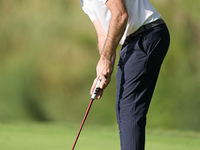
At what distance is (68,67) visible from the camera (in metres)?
4.41

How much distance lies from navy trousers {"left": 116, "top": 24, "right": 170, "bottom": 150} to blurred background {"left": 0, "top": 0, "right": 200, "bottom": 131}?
2037mm

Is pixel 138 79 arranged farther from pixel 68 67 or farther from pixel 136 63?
pixel 68 67

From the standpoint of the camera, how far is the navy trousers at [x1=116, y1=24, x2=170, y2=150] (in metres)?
1.98

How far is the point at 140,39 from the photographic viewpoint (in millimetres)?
1988

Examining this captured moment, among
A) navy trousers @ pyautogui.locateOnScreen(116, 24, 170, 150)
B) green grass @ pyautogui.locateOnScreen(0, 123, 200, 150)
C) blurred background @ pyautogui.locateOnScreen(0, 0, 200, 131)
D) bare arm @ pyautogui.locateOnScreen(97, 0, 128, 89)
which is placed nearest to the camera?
bare arm @ pyautogui.locateOnScreen(97, 0, 128, 89)


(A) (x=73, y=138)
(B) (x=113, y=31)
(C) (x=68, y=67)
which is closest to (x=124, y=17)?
(B) (x=113, y=31)

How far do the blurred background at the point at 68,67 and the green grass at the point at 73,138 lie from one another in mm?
92

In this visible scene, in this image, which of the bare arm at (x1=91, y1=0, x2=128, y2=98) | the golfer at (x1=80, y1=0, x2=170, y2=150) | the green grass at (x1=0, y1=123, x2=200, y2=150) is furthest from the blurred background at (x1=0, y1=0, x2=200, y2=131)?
the bare arm at (x1=91, y1=0, x2=128, y2=98)

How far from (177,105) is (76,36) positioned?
1.28 m

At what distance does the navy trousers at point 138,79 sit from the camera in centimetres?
198

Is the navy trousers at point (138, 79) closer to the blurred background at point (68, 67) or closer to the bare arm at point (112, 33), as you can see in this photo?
the bare arm at point (112, 33)

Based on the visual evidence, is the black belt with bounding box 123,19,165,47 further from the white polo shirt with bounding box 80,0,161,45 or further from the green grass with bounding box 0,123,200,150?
the green grass with bounding box 0,123,200,150

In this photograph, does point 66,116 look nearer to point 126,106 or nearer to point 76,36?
point 76,36

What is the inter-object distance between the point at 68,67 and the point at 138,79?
2.49 meters
